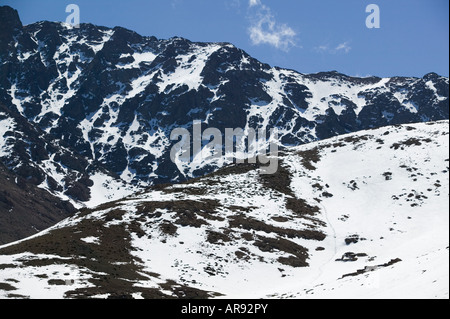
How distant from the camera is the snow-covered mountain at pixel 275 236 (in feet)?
136

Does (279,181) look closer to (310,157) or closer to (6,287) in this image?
(310,157)

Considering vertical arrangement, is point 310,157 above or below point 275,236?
above

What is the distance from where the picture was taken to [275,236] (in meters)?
75.7

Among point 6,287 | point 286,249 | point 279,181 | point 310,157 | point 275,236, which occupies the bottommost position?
point 6,287

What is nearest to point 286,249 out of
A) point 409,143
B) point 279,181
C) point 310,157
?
point 279,181

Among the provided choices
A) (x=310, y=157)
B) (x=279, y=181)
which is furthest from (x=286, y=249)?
(x=310, y=157)

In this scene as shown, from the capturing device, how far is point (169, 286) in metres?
49.3

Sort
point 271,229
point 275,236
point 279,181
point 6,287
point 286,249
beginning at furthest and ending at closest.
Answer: point 279,181
point 271,229
point 275,236
point 286,249
point 6,287

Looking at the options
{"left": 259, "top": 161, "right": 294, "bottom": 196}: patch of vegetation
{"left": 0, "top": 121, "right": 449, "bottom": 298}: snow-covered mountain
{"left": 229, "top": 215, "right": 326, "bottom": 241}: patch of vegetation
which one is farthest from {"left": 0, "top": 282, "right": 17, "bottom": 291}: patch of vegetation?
{"left": 259, "top": 161, "right": 294, "bottom": 196}: patch of vegetation

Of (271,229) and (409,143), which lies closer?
(271,229)

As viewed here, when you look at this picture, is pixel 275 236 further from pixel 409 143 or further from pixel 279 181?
pixel 409 143

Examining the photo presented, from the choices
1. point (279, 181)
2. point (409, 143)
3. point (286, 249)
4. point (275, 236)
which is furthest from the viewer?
point (409, 143)

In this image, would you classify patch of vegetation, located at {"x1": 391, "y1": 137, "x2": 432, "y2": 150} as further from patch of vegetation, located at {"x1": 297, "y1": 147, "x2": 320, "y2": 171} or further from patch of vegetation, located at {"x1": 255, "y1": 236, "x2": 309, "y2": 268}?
patch of vegetation, located at {"x1": 255, "y1": 236, "x2": 309, "y2": 268}
